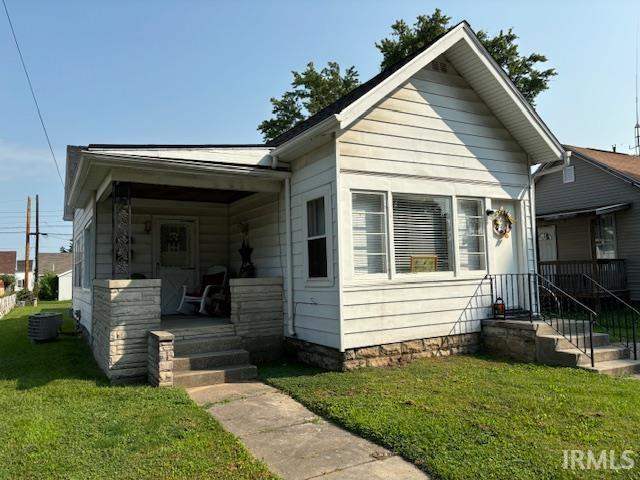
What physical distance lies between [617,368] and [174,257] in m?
8.08

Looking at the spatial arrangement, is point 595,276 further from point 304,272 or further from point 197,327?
point 197,327

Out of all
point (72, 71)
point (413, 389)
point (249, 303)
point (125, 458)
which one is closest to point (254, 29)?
point (72, 71)

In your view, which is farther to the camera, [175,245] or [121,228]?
[175,245]

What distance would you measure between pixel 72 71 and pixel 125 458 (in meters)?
10.2

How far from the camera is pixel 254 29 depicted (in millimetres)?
10242

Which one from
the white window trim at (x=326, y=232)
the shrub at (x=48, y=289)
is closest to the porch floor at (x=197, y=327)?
the white window trim at (x=326, y=232)

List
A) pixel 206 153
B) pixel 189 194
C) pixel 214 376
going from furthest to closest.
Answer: pixel 189 194 → pixel 206 153 → pixel 214 376

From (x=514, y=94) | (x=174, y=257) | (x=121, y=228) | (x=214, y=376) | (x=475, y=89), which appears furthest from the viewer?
(x=174, y=257)

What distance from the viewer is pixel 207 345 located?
266 inches

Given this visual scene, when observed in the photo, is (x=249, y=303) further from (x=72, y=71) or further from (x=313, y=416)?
(x=72, y=71)

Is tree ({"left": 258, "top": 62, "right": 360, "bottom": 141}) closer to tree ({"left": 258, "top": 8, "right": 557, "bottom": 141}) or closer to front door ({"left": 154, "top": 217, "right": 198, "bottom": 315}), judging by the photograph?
tree ({"left": 258, "top": 8, "right": 557, "bottom": 141})

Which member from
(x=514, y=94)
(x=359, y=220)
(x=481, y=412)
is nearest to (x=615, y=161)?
(x=514, y=94)

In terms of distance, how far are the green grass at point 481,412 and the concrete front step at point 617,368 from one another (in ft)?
0.95

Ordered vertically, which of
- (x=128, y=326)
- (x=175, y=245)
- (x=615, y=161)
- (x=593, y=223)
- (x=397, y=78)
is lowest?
(x=128, y=326)
